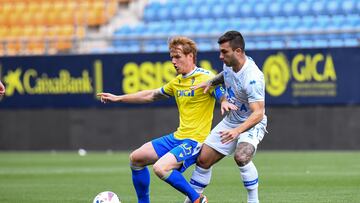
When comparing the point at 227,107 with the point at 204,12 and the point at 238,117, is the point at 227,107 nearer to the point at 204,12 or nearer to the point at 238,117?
the point at 238,117

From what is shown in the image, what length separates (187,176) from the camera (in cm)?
1579

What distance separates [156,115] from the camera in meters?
23.1

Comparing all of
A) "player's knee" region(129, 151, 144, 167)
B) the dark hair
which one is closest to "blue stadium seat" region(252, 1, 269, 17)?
"player's knee" region(129, 151, 144, 167)

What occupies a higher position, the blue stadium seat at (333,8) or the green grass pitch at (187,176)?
the blue stadium seat at (333,8)

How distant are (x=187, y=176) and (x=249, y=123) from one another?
6.28 meters

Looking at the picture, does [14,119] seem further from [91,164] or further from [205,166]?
[205,166]

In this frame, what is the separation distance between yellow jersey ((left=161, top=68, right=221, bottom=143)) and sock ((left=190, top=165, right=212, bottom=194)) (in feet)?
1.11

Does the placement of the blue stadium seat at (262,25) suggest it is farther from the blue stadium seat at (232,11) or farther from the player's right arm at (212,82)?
the player's right arm at (212,82)

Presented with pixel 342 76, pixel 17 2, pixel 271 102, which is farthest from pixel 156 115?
pixel 17 2

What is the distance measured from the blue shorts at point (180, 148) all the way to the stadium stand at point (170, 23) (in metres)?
11.7

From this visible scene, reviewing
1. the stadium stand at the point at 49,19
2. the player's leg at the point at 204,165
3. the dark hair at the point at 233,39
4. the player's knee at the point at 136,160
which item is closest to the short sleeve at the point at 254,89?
the dark hair at the point at 233,39

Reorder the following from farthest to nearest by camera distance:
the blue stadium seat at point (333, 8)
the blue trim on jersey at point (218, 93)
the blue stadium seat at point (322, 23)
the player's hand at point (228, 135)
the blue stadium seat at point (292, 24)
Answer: the blue stadium seat at point (292, 24) → the blue stadium seat at point (333, 8) → the blue stadium seat at point (322, 23) → the blue trim on jersey at point (218, 93) → the player's hand at point (228, 135)

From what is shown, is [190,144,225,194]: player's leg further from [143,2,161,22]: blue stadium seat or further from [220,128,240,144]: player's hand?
[143,2,161,22]: blue stadium seat

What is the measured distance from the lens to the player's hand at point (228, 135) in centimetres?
945
